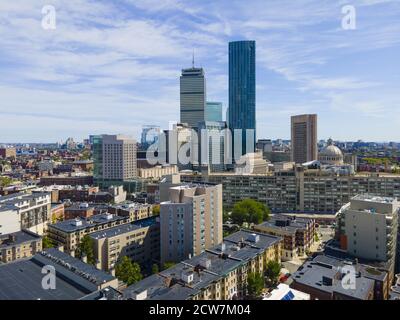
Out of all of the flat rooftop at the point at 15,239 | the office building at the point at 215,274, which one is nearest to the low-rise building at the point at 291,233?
the office building at the point at 215,274

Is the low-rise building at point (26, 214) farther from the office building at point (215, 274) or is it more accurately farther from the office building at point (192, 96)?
the office building at point (192, 96)

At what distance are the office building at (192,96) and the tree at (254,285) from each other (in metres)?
99.1

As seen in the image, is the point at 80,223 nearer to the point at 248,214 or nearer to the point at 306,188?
the point at 248,214

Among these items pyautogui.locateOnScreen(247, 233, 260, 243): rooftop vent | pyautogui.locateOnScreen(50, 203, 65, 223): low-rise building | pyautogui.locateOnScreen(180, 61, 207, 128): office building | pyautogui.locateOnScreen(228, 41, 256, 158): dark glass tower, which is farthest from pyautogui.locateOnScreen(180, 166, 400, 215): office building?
pyautogui.locateOnScreen(228, 41, 256, 158): dark glass tower

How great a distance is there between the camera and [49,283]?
1675 cm

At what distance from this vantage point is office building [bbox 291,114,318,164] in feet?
264

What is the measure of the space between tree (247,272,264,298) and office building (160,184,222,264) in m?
6.56

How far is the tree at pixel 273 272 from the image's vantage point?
2313 cm

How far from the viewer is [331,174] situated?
46375 millimetres

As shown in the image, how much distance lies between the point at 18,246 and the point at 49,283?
35.4 ft

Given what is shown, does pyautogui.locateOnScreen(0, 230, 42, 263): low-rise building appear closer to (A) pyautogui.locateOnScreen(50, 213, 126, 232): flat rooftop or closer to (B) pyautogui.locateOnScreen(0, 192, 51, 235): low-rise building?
(B) pyautogui.locateOnScreen(0, 192, 51, 235): low-rise building

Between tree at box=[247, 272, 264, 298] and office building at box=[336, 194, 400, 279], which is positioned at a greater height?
office building at box=[336, 194, 400, 279]

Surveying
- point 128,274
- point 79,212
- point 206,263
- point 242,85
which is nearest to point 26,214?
point 79,212
